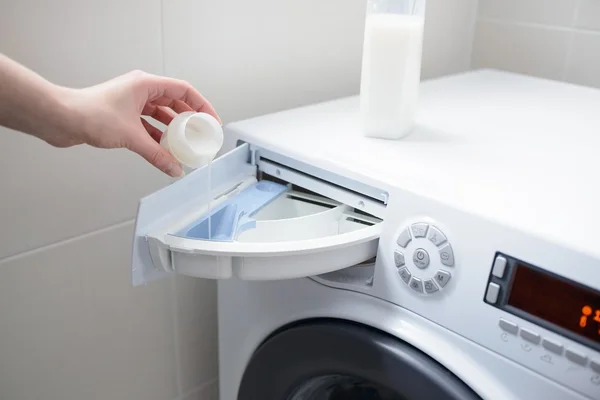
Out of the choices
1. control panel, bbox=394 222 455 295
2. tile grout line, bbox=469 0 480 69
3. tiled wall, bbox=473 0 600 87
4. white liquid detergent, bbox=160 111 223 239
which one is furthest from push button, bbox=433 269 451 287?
tile grout line, bbox=469 0 480 69

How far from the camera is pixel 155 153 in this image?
0.59 metres

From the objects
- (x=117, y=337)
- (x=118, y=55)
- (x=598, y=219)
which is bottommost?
(x=117, y=337)

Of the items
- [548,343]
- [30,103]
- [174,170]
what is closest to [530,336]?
[548,343]

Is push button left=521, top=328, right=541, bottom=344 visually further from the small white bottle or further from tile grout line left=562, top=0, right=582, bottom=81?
tile grout line left=562, top=0, right=582, bottom=81

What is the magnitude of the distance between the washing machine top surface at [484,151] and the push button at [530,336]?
89 millimetres

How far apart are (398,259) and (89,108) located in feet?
1.11

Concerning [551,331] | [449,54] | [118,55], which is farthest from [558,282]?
[449,54]

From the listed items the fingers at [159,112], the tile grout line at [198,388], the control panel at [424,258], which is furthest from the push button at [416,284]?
the tile grout line at [198,388]

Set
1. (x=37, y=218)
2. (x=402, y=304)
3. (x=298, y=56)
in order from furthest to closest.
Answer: (x=298, y=56) → (x=37, y=218) → (x=402, y=304)

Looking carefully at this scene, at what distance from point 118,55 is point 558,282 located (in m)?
0.56

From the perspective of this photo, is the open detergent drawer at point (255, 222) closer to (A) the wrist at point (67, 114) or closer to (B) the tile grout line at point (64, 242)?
(A) the wrist at point (67, 114)

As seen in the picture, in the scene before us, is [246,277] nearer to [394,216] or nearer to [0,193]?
[394,216]

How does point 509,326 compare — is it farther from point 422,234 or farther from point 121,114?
point 121,114

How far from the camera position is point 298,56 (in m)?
0.96
